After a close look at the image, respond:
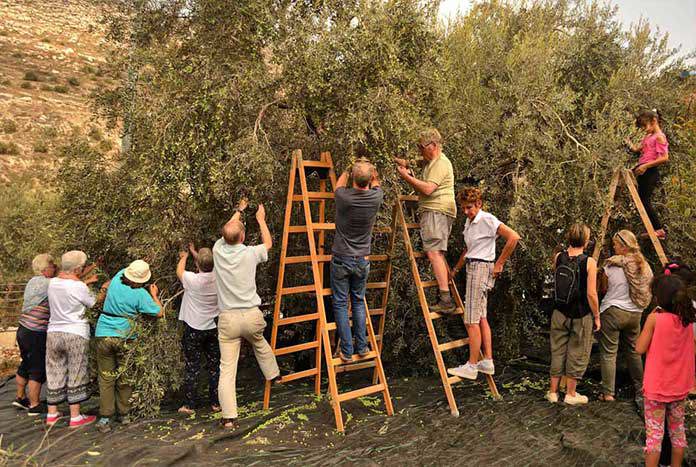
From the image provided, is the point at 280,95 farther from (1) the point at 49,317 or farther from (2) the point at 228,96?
(1) the point at 49,317

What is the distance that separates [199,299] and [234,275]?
0.66m

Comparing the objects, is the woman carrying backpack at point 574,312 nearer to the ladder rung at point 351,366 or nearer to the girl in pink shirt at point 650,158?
the girl in pink shirt at point 650,158

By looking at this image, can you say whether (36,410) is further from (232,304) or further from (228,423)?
(232,304)

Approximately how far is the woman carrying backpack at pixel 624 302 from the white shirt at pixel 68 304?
211 inches

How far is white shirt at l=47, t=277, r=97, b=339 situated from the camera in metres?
5.34

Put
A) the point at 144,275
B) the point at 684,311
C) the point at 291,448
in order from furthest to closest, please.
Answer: the point at 144,275 < the point at 291,448 < the point at 684,311

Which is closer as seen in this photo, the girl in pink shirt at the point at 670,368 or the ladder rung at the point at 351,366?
the girl in pink shirt at the point at 670,368

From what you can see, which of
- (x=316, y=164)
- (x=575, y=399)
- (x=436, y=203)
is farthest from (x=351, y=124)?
(x=575, y=399)

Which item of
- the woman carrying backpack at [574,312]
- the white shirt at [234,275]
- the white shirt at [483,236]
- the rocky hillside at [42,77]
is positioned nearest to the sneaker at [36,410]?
the white shirt at [234,275]

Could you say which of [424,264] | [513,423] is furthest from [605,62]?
[513,423]

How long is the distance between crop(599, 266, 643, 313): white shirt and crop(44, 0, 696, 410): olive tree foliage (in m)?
0.75

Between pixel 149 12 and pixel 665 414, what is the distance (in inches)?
277

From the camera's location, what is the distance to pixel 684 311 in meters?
3.92

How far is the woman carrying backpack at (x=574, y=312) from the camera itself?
5.34 meters
